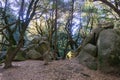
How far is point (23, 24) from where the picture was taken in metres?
12.9

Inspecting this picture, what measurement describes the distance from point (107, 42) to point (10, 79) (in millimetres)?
5865

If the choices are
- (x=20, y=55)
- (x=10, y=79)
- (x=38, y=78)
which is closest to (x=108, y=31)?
(x=38, y=78)

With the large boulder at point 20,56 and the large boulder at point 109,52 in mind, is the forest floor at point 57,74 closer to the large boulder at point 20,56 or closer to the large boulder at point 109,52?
the large boulder at point 109,52

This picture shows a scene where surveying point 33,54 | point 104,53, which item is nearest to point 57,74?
point 104,53

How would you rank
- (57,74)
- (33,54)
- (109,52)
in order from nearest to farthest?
(57,74) < (109,52) < (33,54)

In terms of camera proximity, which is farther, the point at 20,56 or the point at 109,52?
the point at 20,56

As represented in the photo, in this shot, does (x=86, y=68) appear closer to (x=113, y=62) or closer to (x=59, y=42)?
(x=113, y=62)

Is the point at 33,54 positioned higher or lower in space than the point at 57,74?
lower

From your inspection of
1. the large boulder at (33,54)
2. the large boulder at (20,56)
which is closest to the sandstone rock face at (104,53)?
the large boulder at (33,54)

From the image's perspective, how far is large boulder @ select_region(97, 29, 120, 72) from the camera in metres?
11.8

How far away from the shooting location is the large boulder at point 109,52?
11.8 m

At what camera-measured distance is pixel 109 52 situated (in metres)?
11.9

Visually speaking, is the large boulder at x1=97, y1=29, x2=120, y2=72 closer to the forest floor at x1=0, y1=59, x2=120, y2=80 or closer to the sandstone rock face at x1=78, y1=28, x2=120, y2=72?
the sandstone rock face at x1=78, y1=28, x2=120, y2=72

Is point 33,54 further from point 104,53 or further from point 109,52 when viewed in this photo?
point 109,52
